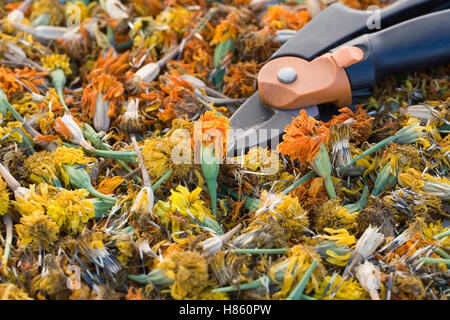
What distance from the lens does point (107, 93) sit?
3.22 ft

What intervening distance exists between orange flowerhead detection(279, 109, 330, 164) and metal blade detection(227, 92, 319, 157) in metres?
0.10

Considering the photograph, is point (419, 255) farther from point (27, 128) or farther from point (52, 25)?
point (52, 25)

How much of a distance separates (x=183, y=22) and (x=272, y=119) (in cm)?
40

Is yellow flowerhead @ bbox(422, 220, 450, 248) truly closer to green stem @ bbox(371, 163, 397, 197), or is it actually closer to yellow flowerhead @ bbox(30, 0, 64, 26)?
green stem @ bbox(371, 163, 397, 197)

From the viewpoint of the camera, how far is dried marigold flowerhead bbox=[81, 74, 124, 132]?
963 mm

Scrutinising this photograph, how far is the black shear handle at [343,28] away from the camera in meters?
0.99

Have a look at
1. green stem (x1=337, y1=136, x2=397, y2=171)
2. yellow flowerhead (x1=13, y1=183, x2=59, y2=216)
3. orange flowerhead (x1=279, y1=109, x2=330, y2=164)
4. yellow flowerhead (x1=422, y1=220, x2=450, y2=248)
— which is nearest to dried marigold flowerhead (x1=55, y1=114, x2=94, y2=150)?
yellow flowerhead (x1=13, y1=183, x2=59, y2=216)

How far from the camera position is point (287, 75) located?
36.6 inches

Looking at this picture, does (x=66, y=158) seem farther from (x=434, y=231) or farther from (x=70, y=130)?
(x=434, y=231)

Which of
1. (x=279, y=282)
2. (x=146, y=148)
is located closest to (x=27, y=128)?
(x=146, y=148)

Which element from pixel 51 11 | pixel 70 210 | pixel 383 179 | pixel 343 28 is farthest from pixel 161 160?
pixel 51 11

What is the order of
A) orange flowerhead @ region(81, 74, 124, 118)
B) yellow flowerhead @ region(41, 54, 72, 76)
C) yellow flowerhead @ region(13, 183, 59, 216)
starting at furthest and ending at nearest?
1. yellow flowerhead @ region(41, 54, 72, 76)
2. orange flowerhead @ region(81, 74, 124, 118)
3. yellow flowerhead @ region(13, 183, 59, 216)

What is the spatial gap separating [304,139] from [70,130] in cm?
42

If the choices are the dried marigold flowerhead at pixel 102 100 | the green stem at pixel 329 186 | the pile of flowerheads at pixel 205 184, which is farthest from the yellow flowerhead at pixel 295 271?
the dried marigold flowerhead at pixel 102 100
